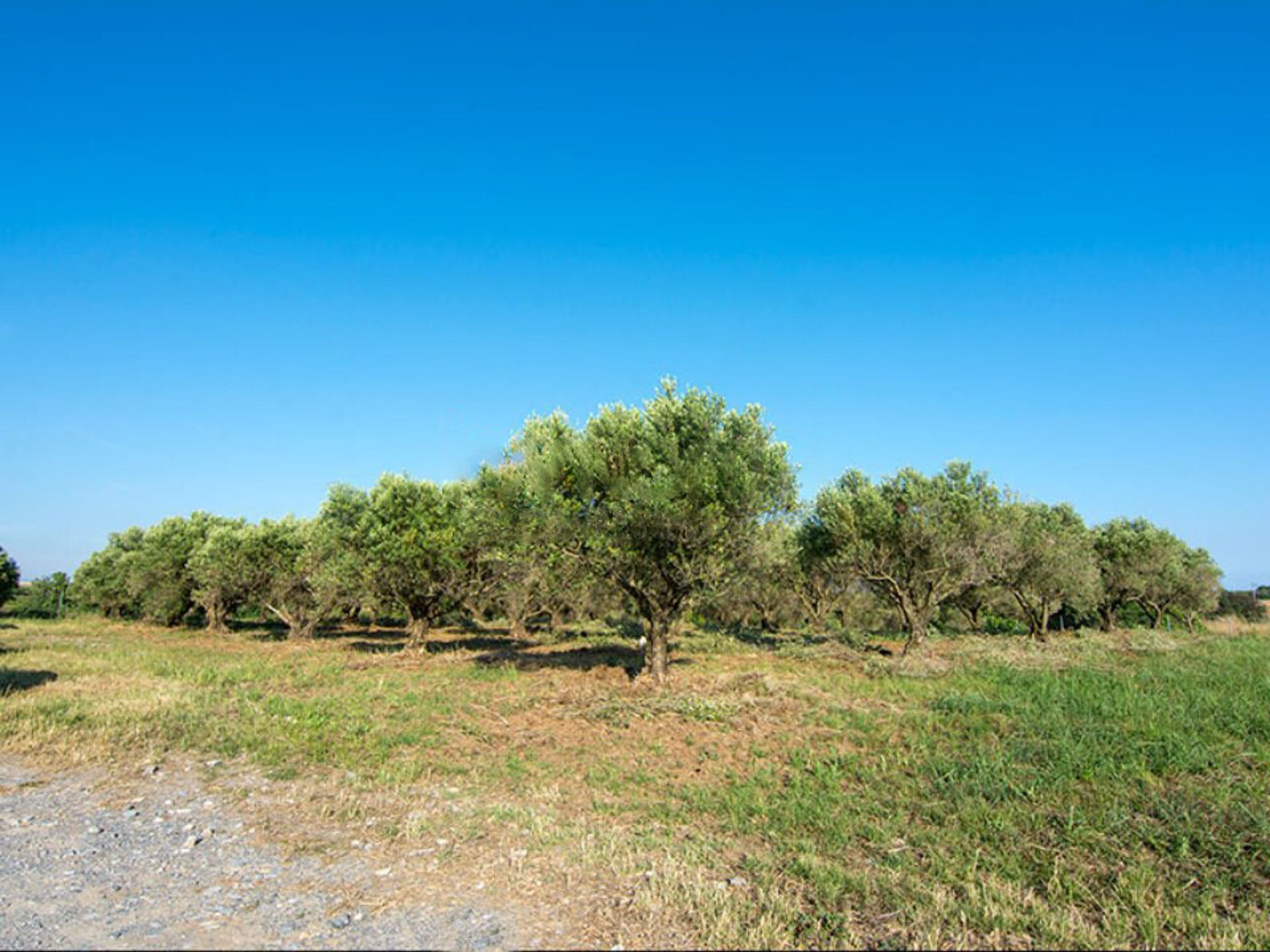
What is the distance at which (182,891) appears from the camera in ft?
26.5

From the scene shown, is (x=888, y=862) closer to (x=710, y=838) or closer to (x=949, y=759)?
(x=710, y=838)

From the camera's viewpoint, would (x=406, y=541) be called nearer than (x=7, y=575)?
Yes

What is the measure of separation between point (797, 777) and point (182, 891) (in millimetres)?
10309

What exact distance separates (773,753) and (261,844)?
412 inches

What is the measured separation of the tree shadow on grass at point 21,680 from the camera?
73.7ft

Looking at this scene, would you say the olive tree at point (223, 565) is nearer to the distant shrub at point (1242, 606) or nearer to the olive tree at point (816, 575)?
the olive tree at point (816, 575)

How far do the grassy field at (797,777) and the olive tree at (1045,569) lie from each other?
15639 millimetres

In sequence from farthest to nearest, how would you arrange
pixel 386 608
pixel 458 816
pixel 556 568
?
pixel 386 608
pixel 556 568
pixel 458 816

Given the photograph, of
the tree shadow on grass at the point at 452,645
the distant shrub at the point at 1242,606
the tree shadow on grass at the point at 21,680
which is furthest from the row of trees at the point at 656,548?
the distant shrub at the point at 1242,606

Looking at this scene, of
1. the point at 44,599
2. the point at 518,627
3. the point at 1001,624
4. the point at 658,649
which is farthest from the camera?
Result: the point at 44,599

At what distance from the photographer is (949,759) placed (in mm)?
14180

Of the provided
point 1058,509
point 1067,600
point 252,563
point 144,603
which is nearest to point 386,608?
point 252,563

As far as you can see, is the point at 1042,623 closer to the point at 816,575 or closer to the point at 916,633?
the point at 816,575

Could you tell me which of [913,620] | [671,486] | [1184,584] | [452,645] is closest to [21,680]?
[452,645]
